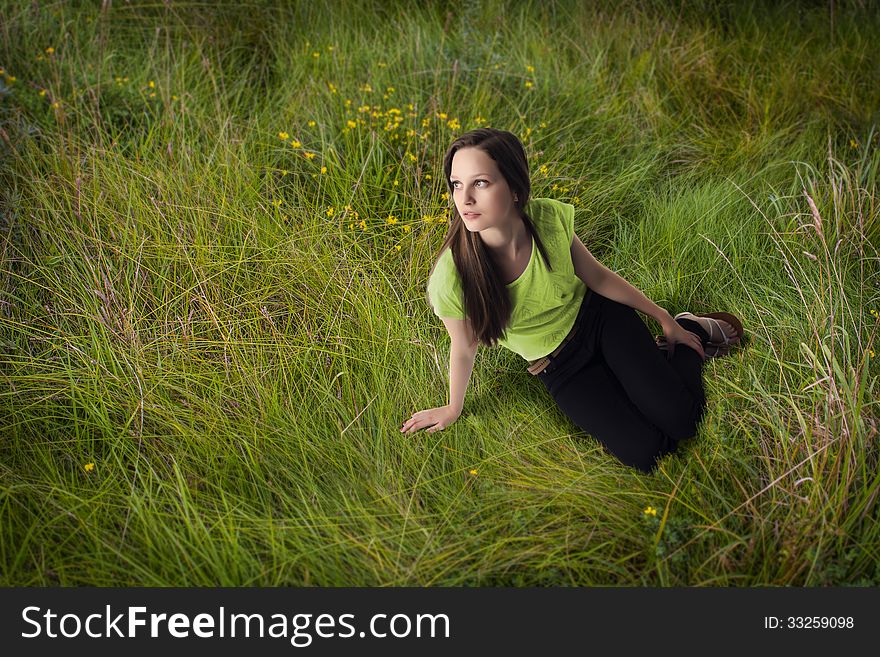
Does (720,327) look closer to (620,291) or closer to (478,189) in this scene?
(620,291)

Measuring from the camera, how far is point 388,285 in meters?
2.89

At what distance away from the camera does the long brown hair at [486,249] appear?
6.91 feet

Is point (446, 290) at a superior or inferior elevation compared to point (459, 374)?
superior

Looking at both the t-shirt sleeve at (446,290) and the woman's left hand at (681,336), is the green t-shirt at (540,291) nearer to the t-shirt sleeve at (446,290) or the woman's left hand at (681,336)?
the t-shirt sleeve at (446,290)

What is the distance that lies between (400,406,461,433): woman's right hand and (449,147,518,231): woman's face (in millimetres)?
693

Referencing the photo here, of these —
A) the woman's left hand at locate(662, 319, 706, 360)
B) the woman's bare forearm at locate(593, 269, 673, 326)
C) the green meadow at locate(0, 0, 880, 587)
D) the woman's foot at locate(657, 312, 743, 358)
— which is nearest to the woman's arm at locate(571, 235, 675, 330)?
the woman's bare forearm at locate(593, 269, 673, 326)

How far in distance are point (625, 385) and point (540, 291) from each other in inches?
19.0

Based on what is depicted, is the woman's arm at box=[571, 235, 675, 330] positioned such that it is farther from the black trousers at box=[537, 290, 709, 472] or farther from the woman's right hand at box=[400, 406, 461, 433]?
the woman's right hand at box=[400, 406, 461, 433]

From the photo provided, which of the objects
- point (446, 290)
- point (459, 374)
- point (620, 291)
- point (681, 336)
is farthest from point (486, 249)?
point (681, 336)

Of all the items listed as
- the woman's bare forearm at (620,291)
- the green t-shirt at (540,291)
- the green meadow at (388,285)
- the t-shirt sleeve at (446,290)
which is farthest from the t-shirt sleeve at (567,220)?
the green meadow at (388,285)

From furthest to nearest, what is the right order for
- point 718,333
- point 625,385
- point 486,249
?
1. point 718,333
2. point 625,385
3. point 486,249

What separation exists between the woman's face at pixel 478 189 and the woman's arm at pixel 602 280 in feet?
1.29

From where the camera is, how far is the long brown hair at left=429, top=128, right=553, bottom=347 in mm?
2107

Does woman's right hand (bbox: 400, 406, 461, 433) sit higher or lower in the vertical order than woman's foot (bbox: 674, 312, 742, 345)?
lower
